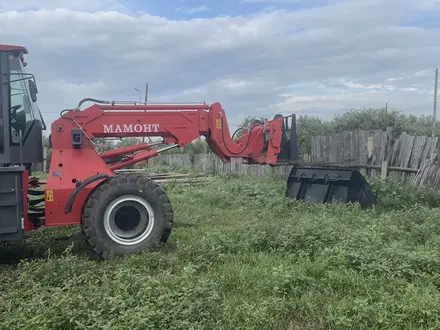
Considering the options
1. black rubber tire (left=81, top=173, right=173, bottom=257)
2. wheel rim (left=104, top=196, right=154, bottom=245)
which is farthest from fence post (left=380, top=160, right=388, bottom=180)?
wheel rim (left=104, top=196, right=154, bottom=245)

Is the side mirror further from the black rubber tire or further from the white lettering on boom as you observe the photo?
the black rubber tire

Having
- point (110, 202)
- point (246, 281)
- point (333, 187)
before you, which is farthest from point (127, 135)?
point (333, 187)

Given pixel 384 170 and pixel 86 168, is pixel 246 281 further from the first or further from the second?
pixel 384 170

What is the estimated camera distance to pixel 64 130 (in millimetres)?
7113

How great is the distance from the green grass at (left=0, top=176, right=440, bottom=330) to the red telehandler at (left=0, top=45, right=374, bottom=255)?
477 millimetres

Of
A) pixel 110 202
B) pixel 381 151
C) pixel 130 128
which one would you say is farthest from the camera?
pixel 381 151

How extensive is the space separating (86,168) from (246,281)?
10.2 feet

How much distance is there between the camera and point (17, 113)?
22.2ft

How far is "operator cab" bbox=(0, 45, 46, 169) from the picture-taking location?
655 centimetres

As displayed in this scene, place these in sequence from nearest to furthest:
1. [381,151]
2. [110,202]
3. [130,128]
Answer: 1. [110,202]
2. [130,128]
3. [381,151]

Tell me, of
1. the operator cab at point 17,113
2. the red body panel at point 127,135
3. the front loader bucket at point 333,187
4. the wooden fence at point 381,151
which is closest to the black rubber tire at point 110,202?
the red body panel at point 127,135

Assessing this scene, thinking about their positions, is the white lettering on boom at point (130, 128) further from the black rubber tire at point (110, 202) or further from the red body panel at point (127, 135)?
the black rubber tire at point (110, 202)

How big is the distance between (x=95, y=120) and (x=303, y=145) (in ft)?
48.0

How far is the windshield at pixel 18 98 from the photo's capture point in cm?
666
